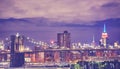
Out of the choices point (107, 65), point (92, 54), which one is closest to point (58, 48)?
point (92, 54)

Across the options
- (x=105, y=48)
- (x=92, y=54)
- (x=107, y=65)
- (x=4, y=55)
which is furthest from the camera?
(x=92, y=54)

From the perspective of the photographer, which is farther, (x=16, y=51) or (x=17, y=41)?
A: (x=17, y=41)

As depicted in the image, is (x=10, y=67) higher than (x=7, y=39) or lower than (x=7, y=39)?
lower

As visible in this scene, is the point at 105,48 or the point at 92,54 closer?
the point at 105,48

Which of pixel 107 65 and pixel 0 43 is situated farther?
pixel 0 43

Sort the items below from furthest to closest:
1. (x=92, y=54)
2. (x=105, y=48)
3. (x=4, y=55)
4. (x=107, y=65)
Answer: (x=92, y=54) → (x=105, y=48) → (x=4, y=55) → (x=107, y=65)

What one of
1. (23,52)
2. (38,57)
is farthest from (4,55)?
(38,57)

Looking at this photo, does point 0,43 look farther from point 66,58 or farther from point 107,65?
point 107,65

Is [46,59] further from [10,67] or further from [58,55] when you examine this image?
[10,67]

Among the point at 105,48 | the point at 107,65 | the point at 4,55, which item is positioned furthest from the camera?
the point at 105,48
